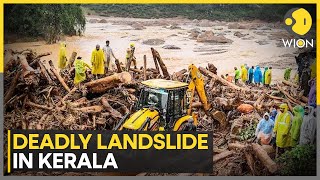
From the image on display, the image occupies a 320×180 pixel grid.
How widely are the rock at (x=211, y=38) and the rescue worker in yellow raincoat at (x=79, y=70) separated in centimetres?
190

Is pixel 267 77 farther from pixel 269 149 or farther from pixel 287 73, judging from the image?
pixel 269 149

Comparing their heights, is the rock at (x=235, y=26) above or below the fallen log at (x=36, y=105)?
above

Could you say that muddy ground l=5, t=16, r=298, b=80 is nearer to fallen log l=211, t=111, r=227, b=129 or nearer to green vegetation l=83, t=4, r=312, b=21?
green vegetation l=83, t=4, r=312, b=21

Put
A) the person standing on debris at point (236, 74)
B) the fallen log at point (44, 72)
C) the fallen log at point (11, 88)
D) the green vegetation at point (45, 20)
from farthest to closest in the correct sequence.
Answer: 1. the person standing on debris at point (236, 74)
2. the fallen log at point (44, 72)
3. the fallen log at point (11, 88)
4. the green vegetation at point (45, 20)

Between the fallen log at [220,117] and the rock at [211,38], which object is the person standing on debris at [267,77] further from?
the fallen log at [220,117]

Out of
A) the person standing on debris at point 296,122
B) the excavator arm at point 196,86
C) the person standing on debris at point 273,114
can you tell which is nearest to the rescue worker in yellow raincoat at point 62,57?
the excavator arm at point 196,86

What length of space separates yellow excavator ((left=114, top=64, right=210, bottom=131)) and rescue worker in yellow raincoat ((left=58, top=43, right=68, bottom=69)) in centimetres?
130

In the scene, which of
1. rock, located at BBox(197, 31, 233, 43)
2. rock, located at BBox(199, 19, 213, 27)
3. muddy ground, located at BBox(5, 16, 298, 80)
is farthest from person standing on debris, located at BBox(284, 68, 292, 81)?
rock, located at BBox(199, 19, 213, 27)

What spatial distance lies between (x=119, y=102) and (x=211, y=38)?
1.83 m

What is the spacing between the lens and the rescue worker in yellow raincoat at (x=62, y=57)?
8156mm

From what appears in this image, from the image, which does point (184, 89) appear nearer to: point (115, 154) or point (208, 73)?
point (208, 73)

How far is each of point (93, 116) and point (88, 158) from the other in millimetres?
677

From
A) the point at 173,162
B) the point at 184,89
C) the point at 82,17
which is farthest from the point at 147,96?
the point at 82,17

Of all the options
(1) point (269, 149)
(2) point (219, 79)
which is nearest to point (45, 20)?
(2) point (219, 79)
